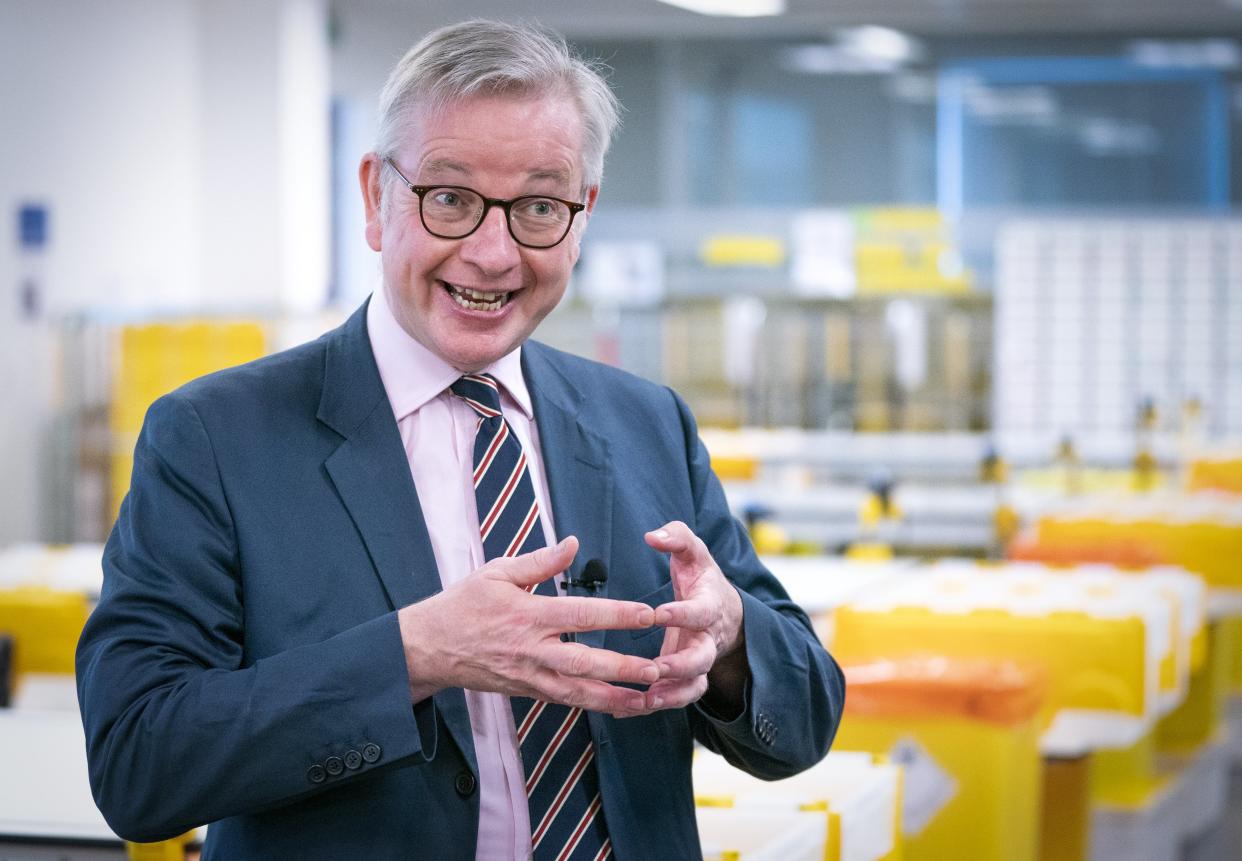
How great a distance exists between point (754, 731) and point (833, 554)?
5562mm

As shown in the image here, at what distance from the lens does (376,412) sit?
5.49 ft

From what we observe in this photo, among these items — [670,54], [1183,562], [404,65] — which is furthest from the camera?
[670,54]

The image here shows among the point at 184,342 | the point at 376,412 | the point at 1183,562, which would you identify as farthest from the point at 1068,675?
the point at 184,342

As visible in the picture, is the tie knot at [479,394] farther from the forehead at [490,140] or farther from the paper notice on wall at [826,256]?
the paper notice on wall at [826,256]

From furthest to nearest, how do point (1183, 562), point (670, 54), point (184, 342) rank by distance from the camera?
point (670, 54)
point (184, 342)
point (1183, 562)

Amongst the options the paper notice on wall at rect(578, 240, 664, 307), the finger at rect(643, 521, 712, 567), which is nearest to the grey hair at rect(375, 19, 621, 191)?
the finger at rect(643, 521, 712, 567)

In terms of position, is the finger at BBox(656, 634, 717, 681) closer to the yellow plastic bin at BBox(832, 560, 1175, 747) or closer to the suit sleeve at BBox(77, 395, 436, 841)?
the suit sleeve at BBox(77, 395, 436, 841)

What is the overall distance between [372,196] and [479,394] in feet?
0.78

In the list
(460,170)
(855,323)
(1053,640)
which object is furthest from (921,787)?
(855,323)

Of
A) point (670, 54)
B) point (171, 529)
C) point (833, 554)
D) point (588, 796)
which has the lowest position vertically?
point (833, 554)

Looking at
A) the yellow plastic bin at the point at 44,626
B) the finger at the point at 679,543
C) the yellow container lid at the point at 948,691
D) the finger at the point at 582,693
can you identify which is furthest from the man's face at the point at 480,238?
the yellow plastic bin at the point at 44,626

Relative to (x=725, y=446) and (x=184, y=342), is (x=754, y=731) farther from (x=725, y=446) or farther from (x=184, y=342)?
(x=725, y=446)

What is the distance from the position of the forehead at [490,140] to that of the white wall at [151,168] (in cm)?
705

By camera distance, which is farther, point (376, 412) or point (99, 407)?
point (99, 407)
